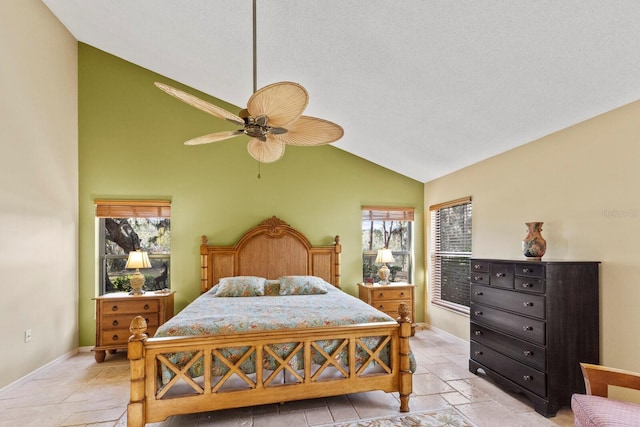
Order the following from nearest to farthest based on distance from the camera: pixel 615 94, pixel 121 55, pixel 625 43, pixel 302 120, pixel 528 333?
pixel 625 43, pixel 302 120, pixel 615 94, pixel 528 333, pixel 121 55

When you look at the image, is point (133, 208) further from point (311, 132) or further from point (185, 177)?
point (311, 132)

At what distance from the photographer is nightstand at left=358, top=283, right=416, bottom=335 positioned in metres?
4.58

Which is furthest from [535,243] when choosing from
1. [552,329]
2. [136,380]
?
[136,380]

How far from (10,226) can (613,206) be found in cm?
524

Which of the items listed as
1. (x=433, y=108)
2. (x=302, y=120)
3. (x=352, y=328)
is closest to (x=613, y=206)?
(x=433, y=108)

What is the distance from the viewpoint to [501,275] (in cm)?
303

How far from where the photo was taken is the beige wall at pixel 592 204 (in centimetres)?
241

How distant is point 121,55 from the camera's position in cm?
426

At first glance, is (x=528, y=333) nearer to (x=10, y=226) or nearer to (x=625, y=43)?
(x=625, y=43)

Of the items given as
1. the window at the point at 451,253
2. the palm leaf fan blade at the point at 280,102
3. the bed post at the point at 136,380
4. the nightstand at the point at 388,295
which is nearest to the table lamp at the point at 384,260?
the nightstand at the point at 388,295

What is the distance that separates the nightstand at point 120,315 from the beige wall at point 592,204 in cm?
409

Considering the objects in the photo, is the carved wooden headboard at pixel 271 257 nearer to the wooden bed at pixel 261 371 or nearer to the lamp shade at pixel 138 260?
the lamp shade at pixel 138 260

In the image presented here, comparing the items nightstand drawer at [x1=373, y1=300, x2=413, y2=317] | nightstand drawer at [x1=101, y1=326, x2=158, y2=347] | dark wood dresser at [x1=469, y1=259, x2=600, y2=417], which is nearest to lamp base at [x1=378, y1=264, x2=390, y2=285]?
nightstand drawer at [x1=373, y1=300, x2=413, y2=317]

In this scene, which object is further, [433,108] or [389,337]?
[433,108]
